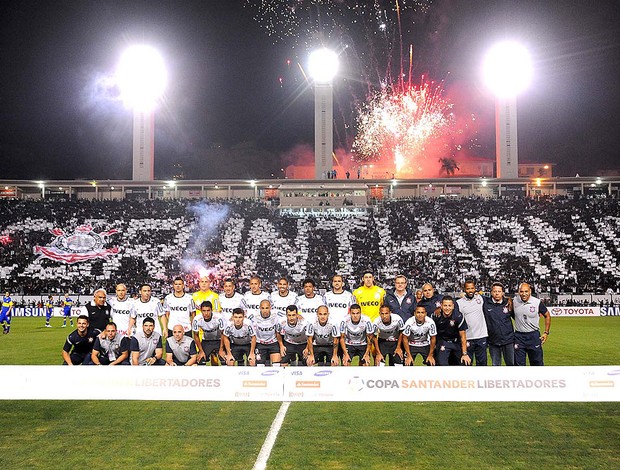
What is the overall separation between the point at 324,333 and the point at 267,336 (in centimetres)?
123

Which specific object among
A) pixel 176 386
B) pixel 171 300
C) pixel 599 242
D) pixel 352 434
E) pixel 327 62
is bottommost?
pixel 352 434

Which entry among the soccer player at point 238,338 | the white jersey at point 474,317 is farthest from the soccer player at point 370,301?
the soccer player at point 238,338

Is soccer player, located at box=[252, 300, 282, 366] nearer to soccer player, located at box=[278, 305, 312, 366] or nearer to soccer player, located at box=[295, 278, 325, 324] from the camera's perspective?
soccer player, located at box=[278, 305, 312, 366]

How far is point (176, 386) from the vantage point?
8828 millimetres

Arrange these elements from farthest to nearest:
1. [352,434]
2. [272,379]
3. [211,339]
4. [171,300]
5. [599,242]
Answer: [599,242] → [171,300] → [211,339] → [272,379] → [352,434]

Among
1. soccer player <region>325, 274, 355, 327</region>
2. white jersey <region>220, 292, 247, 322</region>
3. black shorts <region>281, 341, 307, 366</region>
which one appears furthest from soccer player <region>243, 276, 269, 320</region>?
soccer player <region>325, 274, 355, 327</region>

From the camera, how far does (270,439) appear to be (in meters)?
7.87

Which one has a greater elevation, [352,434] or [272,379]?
[272,379]

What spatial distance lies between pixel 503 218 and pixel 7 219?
40.8 meters

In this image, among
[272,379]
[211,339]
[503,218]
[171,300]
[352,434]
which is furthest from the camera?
[503,218]

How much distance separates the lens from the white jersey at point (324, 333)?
11.0 metres

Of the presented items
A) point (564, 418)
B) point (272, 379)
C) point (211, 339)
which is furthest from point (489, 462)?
point (211, 339)

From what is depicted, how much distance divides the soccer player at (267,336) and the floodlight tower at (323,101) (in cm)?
4093

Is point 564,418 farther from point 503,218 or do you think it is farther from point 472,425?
point 503,218
